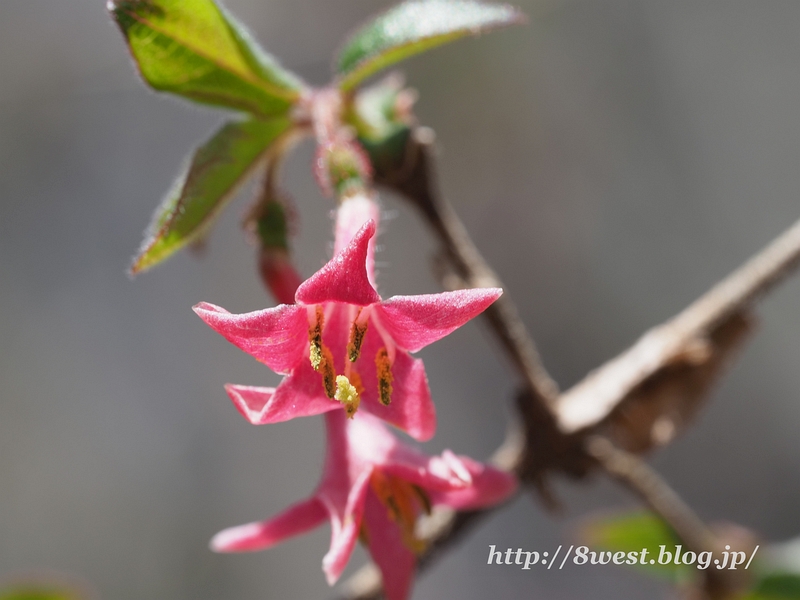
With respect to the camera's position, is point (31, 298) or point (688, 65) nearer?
point (31, 298)

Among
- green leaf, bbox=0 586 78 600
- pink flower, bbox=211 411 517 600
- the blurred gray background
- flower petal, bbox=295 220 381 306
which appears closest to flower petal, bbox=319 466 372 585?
pink flower, bbox=211 411 517 600

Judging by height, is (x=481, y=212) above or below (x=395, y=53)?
below

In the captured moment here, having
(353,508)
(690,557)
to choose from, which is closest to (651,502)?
(690,557)

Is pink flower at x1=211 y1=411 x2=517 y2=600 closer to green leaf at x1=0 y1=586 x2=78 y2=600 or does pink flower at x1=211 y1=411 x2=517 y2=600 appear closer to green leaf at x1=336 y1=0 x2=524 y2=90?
green leaf at x1=336 y1=0 x2=524 y2=90

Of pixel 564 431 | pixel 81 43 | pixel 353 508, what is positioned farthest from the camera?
pixel 81 43

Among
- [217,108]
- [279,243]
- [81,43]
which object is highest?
[81,43]

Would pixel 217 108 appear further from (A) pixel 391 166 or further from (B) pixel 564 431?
(B) pixel 564 431

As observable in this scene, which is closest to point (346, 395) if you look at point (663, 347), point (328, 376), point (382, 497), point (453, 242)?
point (328, 376)

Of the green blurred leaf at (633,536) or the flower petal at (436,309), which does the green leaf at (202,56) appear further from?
the green blurred leaf at (633,536)
